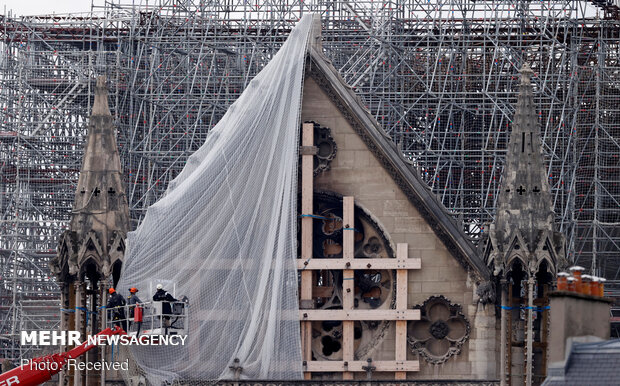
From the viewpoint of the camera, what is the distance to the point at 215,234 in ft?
125

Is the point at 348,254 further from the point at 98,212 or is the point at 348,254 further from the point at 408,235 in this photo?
the point at 98,212

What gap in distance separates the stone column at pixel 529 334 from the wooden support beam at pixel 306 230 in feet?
14.3

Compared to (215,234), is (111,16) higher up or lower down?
higher up

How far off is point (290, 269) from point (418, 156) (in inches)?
1046

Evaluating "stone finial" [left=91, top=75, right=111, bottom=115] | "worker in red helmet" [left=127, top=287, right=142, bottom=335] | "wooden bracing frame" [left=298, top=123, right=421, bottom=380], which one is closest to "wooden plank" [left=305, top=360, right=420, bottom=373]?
"wooden bracing frame" [left=298, top=123, right=421, bottom=380]

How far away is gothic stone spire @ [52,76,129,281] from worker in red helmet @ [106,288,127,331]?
0.60 metres

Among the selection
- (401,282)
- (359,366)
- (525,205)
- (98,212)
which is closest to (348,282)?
(401,282)

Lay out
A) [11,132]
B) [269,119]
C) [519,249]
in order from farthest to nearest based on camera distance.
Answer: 1. [11,132]
2. [269,119]
3. [519,249]

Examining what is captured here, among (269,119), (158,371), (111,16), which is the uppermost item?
(111,16)

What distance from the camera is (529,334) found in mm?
36031

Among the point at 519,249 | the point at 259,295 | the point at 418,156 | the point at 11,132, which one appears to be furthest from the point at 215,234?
the point at 11,132

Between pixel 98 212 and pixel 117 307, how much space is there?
208 centimetres

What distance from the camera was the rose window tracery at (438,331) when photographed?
3747 cm

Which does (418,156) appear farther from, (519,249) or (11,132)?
(519,249)
